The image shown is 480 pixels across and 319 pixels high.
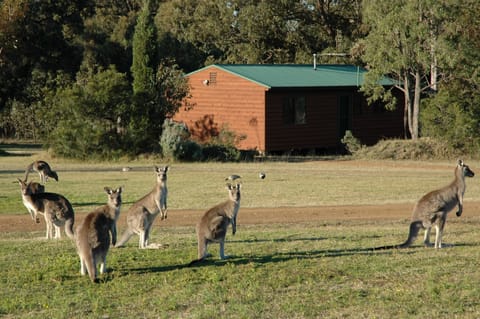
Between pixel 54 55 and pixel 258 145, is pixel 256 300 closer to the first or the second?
pixel 258 145

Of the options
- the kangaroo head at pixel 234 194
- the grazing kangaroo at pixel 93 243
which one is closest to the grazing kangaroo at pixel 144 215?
the kangaroo head at pixel 234 194

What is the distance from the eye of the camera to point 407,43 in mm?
38438

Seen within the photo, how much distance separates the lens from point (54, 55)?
53156 millimetres

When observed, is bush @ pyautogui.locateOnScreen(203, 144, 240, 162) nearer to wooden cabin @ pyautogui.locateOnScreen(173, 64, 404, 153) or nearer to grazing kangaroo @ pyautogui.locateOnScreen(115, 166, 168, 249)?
wooden cabin @ pyautogui.locateOnScreen(173, 64, 404, 153)

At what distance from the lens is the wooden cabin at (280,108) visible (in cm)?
3941

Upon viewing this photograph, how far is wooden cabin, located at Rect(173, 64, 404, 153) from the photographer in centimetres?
3941

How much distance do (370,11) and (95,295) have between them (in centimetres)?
3152

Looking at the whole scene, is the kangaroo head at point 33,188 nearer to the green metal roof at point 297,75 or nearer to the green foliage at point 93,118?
the green foliage at point 93,118

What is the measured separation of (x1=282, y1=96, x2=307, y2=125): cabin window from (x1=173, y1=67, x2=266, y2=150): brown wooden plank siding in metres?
1.58

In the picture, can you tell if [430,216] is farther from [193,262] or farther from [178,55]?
[178,55]

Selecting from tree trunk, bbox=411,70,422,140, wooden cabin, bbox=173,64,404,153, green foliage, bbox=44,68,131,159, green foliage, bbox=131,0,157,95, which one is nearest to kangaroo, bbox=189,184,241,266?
green foliage, bbox=44,68,131,159

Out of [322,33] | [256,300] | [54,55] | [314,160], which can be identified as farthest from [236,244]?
[322,33]

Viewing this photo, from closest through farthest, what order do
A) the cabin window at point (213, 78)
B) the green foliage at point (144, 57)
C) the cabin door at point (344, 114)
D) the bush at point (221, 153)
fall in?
the bush at point (221, 153) → the green foliage at point (144, 57) → the cabin window at point (213, 78) → the cabin door at point (344, 114)

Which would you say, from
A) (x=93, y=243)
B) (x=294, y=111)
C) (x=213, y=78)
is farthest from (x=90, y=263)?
(x=213, y=78)
